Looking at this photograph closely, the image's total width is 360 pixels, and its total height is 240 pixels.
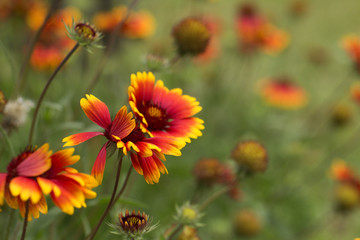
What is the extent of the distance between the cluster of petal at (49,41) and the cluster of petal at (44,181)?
918 millimetres

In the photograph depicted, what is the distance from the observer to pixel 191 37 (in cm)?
110

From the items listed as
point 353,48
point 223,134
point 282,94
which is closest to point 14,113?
point 353,48

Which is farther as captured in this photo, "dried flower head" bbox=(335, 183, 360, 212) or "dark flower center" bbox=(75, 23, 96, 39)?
"dried flower head" bbox=(335, 183, 360, 212)

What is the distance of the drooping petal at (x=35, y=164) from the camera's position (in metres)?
0.48

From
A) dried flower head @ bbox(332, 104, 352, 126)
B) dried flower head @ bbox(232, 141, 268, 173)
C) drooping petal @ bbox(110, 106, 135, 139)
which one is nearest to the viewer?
drooping petal @ bbox(110, 106, 135, 139)

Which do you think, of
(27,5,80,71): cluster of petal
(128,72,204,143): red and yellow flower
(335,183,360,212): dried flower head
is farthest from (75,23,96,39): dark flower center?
(335,183,360,212): dried flower head

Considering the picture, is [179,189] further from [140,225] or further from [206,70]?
[140,225]

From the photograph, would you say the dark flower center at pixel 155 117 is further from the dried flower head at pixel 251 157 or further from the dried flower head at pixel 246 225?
the dried flower head at pixel 246 225

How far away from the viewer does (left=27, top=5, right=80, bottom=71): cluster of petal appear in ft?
4.75

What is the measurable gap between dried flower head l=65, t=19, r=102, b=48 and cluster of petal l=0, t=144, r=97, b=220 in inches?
9.0

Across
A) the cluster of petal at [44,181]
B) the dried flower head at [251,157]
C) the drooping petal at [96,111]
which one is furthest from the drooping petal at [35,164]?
the dried flower head at [251,157]

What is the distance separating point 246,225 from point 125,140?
2.91 feet

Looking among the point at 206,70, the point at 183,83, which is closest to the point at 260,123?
the point at 206,70

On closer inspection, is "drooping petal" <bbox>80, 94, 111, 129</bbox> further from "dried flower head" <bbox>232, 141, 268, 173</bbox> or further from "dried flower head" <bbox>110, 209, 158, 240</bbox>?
"dried flower head" <bbox>232, 141, 268, 173</bbox>
